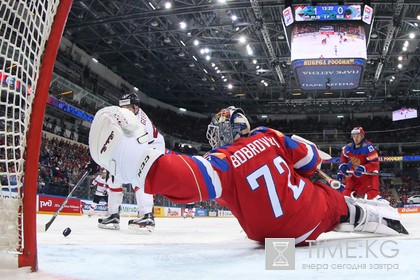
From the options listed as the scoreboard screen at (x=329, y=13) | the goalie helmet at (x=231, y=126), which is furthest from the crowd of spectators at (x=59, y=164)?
the scoreboard screen at (x=329, y=13)

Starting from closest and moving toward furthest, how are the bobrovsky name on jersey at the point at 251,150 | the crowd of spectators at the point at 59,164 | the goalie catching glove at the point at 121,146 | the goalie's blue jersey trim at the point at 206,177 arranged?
1. the goalie catching glove at the point at 121,146
2. the goalie's blue jersey trim at the point at 206,177
3. the bobrovsky name on jersey at the point at 251,150
4. the crowd of spectators at the point at 59,164

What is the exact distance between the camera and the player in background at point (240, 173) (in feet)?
5.03

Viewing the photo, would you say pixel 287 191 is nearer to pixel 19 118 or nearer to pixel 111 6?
pixel 19 118

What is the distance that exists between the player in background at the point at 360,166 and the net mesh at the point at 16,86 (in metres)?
4.08

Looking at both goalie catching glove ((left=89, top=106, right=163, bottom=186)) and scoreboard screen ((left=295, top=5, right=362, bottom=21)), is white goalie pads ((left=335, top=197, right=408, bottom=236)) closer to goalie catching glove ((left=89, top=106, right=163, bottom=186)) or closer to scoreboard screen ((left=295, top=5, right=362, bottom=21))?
goalie catching glove ((left=89, top=106, right=163, bottom=186))

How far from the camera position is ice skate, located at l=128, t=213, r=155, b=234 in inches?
146

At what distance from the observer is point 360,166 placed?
4750 mm

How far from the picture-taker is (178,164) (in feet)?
5.23

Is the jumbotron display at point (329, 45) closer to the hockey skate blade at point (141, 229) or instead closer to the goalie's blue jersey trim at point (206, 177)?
the hockey skate blade at point (141, 229)

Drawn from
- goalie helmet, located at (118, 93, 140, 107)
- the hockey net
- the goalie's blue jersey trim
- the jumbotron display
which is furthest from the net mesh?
the jumbotron display

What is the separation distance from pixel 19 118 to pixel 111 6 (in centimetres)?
1522

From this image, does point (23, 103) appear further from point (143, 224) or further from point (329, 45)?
point (329, 45)

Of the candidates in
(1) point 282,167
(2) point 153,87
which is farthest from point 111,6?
(1) point 282,167

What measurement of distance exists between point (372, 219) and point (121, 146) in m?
2.00
